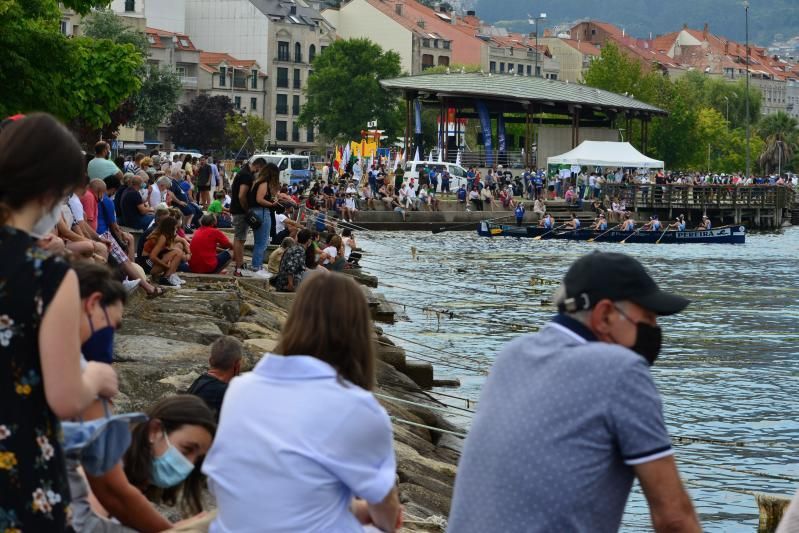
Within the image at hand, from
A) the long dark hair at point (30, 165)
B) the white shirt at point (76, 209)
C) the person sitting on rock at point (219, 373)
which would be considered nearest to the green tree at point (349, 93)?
the white shirt at point (76, 209)

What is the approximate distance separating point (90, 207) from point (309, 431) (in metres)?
12.0

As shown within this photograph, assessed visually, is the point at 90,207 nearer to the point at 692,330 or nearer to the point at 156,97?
the point at 692,330

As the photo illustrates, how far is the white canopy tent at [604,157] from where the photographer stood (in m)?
74.6

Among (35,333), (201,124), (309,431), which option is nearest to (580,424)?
(309,431)

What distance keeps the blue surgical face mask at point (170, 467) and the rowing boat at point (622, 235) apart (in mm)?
56876

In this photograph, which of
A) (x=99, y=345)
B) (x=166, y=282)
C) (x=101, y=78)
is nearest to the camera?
(x=99, y=345)

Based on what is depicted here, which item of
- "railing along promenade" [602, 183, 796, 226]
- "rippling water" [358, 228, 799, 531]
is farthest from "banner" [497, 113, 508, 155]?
"rippling water" [358, 228, 799, 531]

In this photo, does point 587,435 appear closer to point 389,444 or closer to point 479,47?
point 389,444

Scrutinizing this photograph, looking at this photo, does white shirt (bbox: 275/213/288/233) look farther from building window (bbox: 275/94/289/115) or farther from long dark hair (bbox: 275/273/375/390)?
building window (bbox: 275/94/289/115)

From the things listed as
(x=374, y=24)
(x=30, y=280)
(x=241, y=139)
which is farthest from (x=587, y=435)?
(x=374, y=24)

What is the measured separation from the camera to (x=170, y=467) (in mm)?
5723

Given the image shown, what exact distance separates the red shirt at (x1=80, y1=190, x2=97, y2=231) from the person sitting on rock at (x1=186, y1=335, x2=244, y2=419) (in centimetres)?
797

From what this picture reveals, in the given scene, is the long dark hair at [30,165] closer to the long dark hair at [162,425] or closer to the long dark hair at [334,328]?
the long dark hair at [334,328]

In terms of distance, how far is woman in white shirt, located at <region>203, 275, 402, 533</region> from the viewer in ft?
14.4
